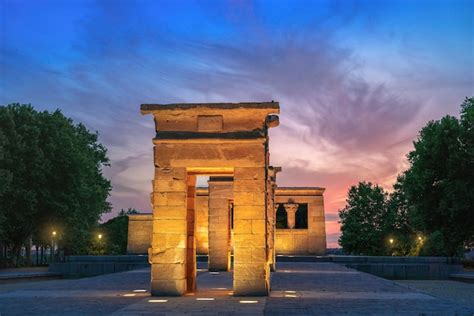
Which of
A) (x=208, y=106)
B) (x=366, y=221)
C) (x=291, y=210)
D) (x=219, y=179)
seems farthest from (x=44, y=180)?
(x=366, y=221)

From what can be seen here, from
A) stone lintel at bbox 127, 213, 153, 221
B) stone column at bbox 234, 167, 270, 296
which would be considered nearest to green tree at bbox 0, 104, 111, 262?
stone lintel at bbox 127, 213, 153, 221

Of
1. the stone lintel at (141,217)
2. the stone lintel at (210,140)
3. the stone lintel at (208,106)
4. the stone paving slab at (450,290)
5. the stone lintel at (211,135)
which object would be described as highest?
the stone lintel at (208,106)

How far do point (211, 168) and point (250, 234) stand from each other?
216 centimetres

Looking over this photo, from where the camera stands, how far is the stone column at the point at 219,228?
24.4 m

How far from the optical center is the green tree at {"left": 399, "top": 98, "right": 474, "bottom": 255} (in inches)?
1310

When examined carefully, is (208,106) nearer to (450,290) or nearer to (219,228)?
(219,228)

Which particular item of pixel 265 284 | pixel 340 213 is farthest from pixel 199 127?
pixel 340 213

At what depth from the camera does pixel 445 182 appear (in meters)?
33.9

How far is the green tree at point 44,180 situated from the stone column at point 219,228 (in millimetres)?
12825

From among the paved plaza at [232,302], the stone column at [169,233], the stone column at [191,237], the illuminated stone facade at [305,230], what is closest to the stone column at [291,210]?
the illuminated stone facade at [305,230]

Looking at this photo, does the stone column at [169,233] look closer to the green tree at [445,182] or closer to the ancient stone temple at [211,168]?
the ancient stone temple at [211,168]

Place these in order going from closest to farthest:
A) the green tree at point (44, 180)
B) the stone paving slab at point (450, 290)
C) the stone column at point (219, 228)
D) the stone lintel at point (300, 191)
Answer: the stone paving slab at point (450, 290) → the stone column at point (219, 228) → the green tree at point (44, 180) → the stone lintel at point (300, 191)

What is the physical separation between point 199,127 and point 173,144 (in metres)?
0.85

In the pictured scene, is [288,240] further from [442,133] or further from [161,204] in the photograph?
[161,204]
